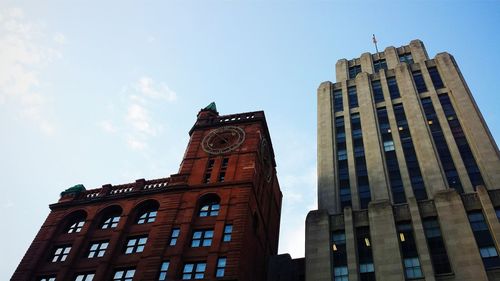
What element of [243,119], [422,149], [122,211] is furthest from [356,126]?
[122,211]

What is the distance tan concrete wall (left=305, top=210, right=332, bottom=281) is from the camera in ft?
142

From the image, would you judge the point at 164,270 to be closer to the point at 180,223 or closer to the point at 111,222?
the point at 180,223

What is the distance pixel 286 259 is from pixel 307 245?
3683 mm

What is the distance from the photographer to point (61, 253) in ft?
159

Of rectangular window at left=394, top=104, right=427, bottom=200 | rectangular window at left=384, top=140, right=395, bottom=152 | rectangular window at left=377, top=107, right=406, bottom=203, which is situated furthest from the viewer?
rectangular window at left=384, top=140, right=395, bottom=152

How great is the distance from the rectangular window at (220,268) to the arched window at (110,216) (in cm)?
1641

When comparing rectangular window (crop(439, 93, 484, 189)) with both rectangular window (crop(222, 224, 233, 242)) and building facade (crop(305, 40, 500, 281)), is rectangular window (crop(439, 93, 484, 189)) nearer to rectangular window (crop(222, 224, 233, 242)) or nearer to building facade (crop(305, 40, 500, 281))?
building facade (crop(305, 40, 500, 281))

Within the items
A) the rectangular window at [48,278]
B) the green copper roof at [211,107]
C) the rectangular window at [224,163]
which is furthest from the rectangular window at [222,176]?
the rectangular window at [48,278]

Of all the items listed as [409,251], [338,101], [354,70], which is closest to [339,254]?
[409,251]

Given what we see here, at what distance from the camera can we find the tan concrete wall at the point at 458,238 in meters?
38.1

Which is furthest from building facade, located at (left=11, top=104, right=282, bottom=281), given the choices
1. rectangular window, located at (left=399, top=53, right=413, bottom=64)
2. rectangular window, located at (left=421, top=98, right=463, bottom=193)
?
rectangular window, located at (left=399, top=53, right=413, bottom=64)

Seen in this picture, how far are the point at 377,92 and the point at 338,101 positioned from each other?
6.57 metres

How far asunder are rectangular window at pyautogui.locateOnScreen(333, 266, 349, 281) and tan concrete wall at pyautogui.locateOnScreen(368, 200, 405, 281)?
3106mm

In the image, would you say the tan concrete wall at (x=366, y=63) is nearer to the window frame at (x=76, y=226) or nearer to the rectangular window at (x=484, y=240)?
the rectangular window at (x=484, y=240)
